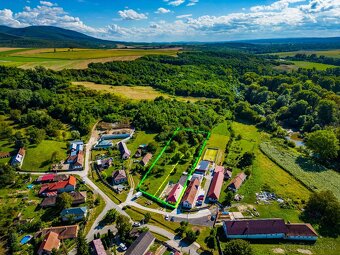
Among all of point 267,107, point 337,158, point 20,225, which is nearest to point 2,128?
point 20,225

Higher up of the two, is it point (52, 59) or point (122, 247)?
point (52, 59)

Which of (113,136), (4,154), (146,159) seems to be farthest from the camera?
(113,136)

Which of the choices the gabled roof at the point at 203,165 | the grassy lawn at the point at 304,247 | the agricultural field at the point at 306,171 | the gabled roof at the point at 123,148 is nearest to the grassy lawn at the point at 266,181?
the agricultural field at the point at 306,171

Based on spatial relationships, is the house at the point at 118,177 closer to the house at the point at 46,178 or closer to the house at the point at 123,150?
the house at the point at 123,150

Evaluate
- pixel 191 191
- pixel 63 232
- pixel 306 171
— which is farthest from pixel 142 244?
pixel 306 171

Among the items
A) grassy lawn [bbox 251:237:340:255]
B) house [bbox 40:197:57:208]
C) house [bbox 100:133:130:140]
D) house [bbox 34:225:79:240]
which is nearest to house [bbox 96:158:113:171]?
house [bbox 40:197:57:208]

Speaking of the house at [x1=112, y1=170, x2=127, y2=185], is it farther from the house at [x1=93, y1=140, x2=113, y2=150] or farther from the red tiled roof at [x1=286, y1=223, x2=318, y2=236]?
the red tiled roof at [x1=286, y1=223, x2=318, y2=236]

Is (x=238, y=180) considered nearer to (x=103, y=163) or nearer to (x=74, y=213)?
(x=103, y=163)
